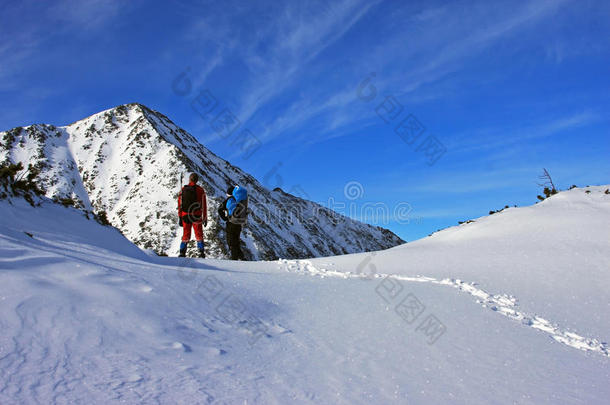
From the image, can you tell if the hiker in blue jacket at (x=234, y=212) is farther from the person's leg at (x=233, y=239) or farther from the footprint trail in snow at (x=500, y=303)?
the footprint trail in snow at (x=500, y=303)

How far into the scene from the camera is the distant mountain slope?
A: 201 ft

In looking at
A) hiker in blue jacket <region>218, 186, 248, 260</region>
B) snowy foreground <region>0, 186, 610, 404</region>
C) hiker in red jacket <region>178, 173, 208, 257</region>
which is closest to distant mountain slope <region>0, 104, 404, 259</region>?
hiker in blue jacket <region>218, 186, 248, 260</region>

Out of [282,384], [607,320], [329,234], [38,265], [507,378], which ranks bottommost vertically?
[38,265]

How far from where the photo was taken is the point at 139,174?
2847 inches

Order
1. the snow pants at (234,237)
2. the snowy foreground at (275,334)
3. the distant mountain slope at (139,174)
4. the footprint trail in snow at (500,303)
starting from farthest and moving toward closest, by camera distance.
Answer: the distant mountain slope at (139,174) → the snow pants at (234,237) → the footprint trail in snow at (500,303) → the snowy foreground at (275,334)

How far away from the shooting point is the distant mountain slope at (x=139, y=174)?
6131cm

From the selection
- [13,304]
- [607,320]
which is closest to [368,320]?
[13,304]

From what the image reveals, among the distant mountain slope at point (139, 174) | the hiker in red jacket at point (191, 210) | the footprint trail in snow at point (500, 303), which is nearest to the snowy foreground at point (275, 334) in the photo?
the footprint trail in snow at point (500, 303)

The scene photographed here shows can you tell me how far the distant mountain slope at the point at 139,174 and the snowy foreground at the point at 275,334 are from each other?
4961 cm

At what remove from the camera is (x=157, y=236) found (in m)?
57.2

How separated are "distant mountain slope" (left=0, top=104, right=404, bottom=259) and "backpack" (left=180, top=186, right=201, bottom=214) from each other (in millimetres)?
43761

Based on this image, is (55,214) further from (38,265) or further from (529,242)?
(529,242)

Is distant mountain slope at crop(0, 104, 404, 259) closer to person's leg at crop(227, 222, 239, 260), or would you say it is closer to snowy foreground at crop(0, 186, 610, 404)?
person's leg at crop(227, 222, 239, 260)

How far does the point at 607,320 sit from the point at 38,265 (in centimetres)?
844
